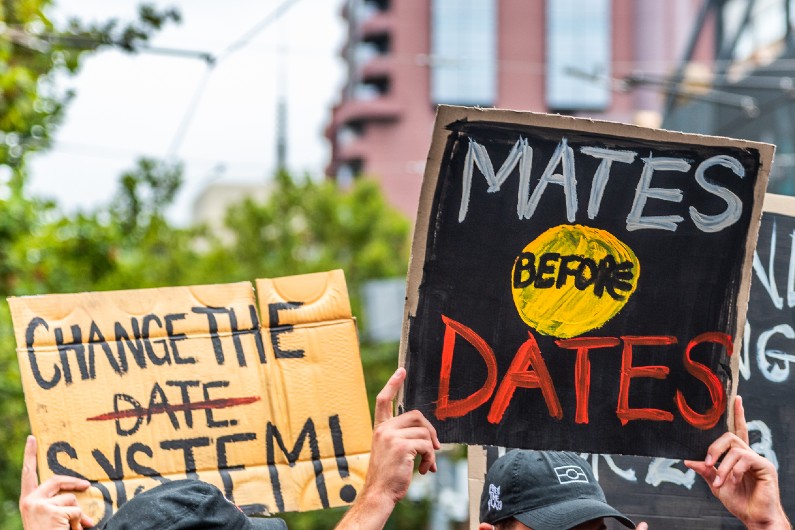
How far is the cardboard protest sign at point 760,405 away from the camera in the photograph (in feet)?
10.6

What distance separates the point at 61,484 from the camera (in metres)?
2.91

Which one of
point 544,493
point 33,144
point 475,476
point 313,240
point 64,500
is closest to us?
point 544,493

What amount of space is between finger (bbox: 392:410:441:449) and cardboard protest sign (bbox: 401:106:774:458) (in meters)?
0.04

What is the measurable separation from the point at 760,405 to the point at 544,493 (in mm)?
820

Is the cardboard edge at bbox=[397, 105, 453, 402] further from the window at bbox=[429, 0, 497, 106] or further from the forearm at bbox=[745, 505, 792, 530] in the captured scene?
the window at bbox=[429, 0, 497, 106]

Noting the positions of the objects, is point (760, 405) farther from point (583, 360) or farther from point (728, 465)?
point (583, 360)

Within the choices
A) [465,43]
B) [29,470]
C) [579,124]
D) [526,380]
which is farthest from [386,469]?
[465,43]

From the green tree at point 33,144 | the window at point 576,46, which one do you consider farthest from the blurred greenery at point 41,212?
the window at point 576,46

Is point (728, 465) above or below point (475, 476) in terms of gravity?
above

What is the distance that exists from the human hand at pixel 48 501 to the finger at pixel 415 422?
2.80 feet

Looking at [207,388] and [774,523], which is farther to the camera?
[207,388]

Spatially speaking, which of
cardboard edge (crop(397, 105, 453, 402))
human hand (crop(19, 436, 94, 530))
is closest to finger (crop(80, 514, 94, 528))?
human hand (crop(19, 436, 94, 530))

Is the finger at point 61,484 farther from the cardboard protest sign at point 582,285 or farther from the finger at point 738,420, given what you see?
the finger at point 738,420

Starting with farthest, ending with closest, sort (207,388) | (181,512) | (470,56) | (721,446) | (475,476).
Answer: (470,56), (475,476), (207,388), (721,446), (181,512)
